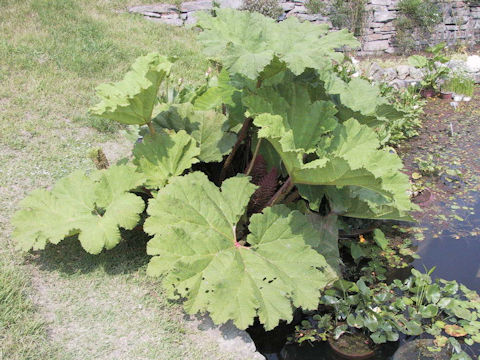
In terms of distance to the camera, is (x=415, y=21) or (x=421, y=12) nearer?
(x=421, y=12)

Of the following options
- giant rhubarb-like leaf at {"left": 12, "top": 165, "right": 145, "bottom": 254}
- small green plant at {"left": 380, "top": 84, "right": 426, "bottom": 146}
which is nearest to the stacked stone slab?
small green plant at {"left": 380, "top": 84, "right": 426, "bottom": 146}

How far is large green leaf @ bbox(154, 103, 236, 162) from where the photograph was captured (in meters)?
2.64

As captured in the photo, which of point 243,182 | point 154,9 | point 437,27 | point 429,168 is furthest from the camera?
point 437,27

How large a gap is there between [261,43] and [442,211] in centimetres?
225

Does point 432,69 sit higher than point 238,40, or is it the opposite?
point 238,40

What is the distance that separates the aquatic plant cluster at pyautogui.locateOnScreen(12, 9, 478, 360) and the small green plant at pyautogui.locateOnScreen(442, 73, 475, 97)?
13.7 ft

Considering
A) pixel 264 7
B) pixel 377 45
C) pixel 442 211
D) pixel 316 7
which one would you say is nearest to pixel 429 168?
pixel 442 211

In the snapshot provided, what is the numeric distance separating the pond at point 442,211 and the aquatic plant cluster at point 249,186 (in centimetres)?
25

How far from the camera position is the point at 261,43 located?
7.34 feet

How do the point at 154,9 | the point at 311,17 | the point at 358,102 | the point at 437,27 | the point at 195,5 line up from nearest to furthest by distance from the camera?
the point at 358,102 < the point at 154,9 < the point at 195,5 < the point at 311,17 < the point at 437,27

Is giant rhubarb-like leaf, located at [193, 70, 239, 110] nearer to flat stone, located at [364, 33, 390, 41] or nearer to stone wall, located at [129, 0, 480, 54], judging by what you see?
stone wall, located at [129, 0, 480, 54]

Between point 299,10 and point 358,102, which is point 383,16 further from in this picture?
point 358,102

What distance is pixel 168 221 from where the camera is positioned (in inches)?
84.6

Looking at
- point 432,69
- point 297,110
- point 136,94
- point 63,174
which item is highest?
point 136,94
